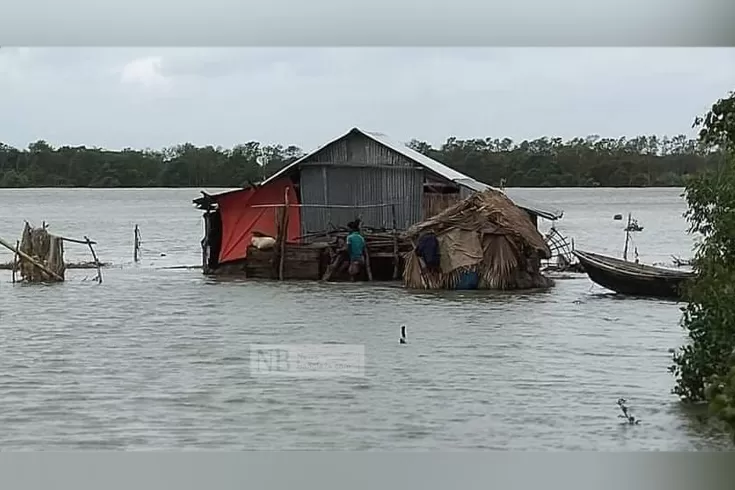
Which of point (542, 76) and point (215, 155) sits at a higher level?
point (542, 76)

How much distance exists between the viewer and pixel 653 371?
4.05 meters

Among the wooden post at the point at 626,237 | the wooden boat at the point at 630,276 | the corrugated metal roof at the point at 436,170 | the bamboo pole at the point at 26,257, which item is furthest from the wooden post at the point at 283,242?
the wooden post at the point at 626,237

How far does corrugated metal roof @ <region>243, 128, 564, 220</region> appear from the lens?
4.18 m

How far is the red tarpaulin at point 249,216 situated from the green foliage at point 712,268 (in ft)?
4.90

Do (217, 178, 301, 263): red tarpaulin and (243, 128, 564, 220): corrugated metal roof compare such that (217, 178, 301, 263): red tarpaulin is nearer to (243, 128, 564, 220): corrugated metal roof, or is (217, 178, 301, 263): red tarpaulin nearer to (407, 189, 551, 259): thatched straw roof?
(243, 128, 564, 220): corrugated metal roof

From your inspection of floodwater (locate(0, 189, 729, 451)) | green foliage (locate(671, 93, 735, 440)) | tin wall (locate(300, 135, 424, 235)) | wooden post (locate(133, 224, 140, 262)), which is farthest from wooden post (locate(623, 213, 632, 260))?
wooden post (locate(133, 224, 140, 262))

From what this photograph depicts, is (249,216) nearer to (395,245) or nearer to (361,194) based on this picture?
(361,194)

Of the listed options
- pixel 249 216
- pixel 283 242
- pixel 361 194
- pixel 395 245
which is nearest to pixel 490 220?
pixel 395 245

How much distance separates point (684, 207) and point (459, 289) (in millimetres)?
1079

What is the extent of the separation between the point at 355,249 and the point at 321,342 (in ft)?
1.82

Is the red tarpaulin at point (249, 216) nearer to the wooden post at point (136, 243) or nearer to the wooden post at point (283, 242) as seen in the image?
the wooden post at point (283, 242)

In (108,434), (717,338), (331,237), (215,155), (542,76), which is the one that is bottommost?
(108,434)

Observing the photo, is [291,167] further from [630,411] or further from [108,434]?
[630,411]
